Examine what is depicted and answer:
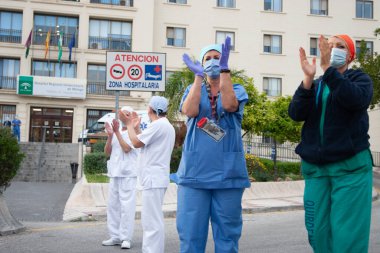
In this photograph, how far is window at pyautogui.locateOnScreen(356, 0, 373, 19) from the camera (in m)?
41.9

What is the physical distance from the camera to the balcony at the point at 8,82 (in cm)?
3700

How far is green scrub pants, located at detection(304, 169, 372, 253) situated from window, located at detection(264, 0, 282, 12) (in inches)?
1517

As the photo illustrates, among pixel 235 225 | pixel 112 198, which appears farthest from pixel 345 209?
pixel 112 198

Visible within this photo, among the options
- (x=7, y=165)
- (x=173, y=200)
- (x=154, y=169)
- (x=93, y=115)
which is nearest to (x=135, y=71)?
(x=7, y=165)

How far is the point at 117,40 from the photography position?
38.1m

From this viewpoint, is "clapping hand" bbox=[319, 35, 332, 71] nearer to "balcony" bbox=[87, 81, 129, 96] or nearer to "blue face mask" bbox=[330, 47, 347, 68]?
"blue face mask" bbox=[330, 47, 347, 68]

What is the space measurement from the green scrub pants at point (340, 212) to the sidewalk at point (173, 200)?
7285 millimetres

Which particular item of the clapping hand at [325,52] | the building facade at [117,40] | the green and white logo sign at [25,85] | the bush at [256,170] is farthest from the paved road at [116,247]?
the green and white logo sign at [25,85]

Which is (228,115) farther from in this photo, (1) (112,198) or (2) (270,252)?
(1) (112,198)

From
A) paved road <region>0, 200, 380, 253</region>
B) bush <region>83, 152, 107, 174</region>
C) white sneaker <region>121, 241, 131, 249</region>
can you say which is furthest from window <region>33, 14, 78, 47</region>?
white sneaker <region>121, 241, 131, 249</region>

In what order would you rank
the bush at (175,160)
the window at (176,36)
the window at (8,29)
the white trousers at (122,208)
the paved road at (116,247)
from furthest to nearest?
the window at (176,36), the window at (8,29), the bush at (175,160), the white trousers at (122,208), the paved road at (116,247)

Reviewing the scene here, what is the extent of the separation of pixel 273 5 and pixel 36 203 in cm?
3227

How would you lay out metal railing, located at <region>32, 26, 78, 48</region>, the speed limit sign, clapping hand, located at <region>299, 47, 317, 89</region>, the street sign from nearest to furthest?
clapping hand, located at <region>299, 47, 317, 89</region> → the street sign → the speed limit sign → metal railing, located at <region>32, 26, 78, 48</region>

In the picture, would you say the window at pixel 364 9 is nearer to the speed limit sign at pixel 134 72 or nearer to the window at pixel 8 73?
the window at pixel 8 73
